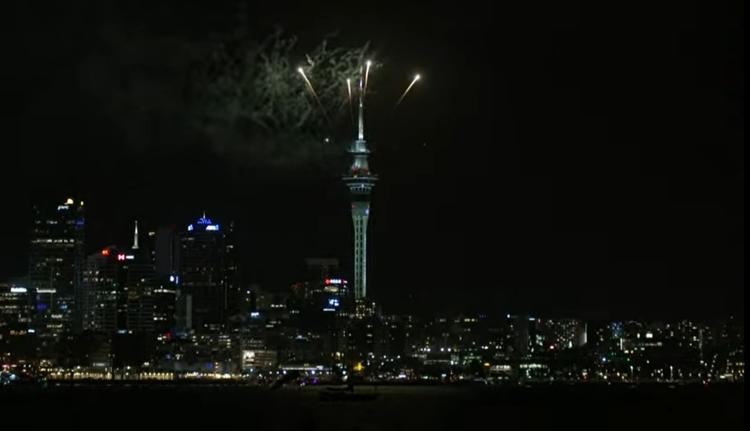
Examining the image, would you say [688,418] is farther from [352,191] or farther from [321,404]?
[352,191]

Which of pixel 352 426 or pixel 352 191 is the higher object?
pixel 352 191

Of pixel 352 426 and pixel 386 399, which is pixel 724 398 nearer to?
pixel 386 399

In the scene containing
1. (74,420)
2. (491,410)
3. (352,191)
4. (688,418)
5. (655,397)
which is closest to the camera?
(74,420)

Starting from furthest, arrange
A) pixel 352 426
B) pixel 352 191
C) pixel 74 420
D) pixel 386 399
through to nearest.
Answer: pixel 352 191 → pixel 386 399 → pixel 74 420 → pixel 352 426

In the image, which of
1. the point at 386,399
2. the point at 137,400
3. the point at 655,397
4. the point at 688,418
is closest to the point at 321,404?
the point at 386,399

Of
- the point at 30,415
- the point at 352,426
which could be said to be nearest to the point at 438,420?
the point at 352,426

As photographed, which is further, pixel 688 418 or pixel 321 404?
pixel 321 404
